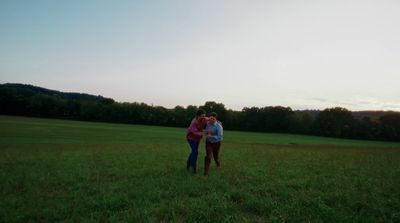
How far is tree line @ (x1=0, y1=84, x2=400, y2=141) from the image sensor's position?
292 ft

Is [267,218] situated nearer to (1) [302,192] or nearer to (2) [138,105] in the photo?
(1) [302,192]

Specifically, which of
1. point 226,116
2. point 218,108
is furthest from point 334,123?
point 218,108

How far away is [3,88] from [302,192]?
113087mm

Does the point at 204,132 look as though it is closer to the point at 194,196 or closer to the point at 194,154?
the point at 194,154

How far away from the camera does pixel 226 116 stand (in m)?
105

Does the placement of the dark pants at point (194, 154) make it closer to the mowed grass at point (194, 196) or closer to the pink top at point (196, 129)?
the pink top at point (196, 129)

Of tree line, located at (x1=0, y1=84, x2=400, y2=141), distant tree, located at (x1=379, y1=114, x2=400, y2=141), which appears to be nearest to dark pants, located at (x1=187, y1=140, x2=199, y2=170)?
tree line, located at (x1=0, y1=84, x2=400, y2=141)

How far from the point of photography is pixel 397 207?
23.1ft

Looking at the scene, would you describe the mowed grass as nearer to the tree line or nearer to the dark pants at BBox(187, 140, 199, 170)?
the dark pants at BBox(187, 140, 199, 170)

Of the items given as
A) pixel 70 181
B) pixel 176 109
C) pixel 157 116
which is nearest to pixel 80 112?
pixel 157 116

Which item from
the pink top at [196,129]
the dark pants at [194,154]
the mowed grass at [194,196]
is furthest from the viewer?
the pink top at [196,129]

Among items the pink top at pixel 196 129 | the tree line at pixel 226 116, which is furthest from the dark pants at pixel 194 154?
the tree line at pixel 226 116

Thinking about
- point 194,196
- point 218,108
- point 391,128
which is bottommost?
point 194,196

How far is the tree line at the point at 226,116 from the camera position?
292 ft
